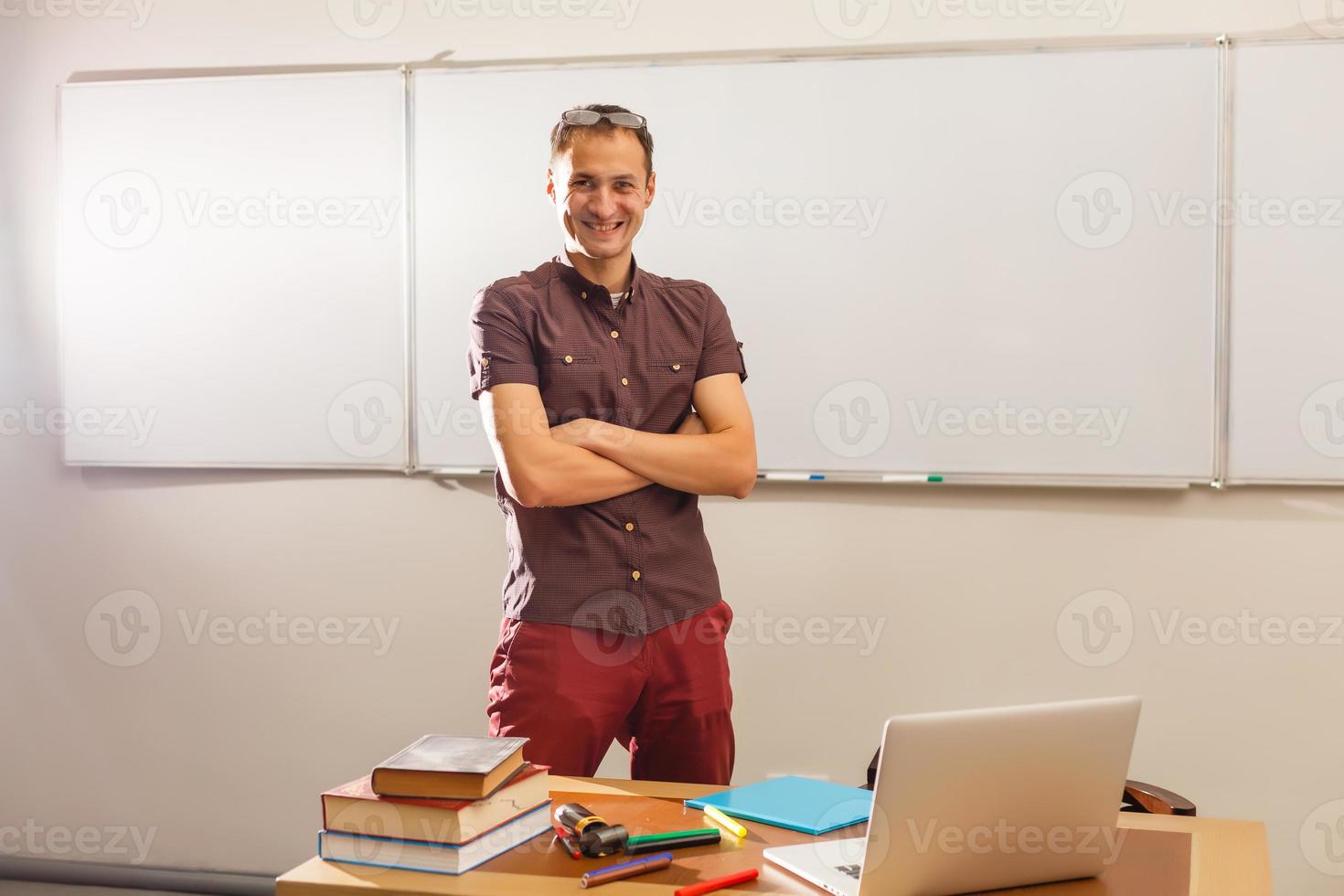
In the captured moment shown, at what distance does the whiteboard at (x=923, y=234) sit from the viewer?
9.50 ft

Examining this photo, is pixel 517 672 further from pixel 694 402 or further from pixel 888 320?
pixel 888 320

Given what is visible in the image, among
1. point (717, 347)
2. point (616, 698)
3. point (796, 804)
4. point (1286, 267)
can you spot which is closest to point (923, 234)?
point (1286, 267)

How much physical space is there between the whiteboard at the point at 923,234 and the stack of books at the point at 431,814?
1.77 meters

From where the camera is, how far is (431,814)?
1355 millimetres

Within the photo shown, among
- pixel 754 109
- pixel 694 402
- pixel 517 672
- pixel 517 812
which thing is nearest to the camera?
pixel 517 812

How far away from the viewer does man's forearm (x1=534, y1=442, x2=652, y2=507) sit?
202 centimetres

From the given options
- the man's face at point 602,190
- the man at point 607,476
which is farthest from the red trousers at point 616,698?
the man's face at point 602,190

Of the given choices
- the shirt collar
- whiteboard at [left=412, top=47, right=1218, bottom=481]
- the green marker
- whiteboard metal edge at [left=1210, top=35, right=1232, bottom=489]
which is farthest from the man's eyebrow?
whiteboard metal edge at [left=1210, top=35, right=1232, bottom=489]

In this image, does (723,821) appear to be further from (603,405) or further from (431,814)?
(603,405)

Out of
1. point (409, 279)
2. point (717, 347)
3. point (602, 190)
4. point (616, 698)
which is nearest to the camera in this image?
point (616, 698)

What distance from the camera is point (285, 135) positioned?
10.8 feet

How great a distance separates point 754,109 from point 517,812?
214cm

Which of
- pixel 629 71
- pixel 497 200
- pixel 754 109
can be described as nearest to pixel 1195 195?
pixel 754 109

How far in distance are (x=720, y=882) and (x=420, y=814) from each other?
359mm
